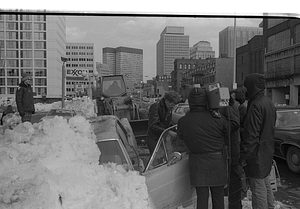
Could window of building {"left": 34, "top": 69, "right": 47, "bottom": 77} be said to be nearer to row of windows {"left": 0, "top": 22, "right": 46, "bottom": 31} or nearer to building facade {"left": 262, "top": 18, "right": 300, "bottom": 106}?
row of windows {"left": 0, "top": 22, "right": 46, "bottom": 31}

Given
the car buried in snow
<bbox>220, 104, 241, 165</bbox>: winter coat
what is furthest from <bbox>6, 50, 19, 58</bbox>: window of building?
<bbox>220, 104, 241, 165</bbox>: winter coat

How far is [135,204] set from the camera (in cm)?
260

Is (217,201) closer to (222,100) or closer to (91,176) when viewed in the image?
(222,100)

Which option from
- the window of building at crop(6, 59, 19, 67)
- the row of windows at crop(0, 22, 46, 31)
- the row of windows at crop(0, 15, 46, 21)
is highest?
the row of windows at crop(0, 15, 46, 21)

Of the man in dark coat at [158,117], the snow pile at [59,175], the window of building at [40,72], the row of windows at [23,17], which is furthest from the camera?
the man in dark coat at [158,117]

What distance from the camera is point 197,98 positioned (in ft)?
10.4

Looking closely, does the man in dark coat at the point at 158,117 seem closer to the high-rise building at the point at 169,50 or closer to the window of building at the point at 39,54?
the high-rise building at the point at 169,50

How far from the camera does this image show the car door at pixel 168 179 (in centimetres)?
295

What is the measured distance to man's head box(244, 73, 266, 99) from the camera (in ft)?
11.4

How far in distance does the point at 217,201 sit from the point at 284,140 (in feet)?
11.6

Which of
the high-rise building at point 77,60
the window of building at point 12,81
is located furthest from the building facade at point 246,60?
the window of building at point 12,81

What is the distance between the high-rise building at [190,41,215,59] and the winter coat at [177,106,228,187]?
698 millimetres

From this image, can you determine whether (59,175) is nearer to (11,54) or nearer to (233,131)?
(11,54)

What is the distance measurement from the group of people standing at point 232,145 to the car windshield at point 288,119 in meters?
3.19
